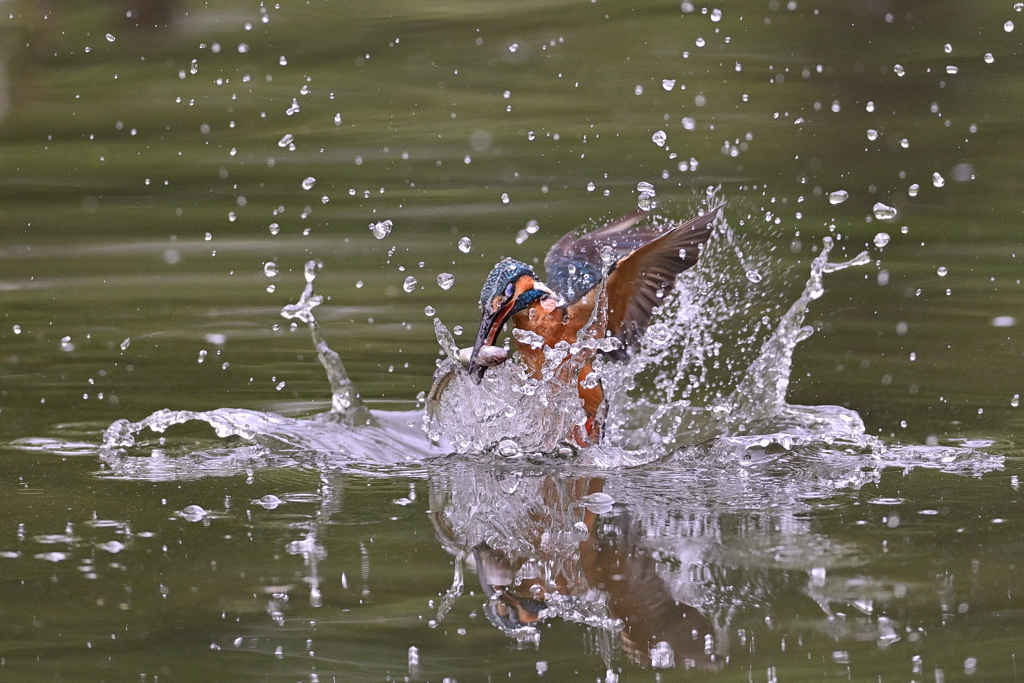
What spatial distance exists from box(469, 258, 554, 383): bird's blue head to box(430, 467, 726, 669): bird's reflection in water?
0.43 metres

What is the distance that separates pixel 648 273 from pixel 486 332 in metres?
0.46

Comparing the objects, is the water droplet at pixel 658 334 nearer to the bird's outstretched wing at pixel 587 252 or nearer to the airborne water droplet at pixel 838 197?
the bird's outstretched wing at pixel 587 252

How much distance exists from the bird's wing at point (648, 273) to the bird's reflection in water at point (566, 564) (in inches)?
23.8

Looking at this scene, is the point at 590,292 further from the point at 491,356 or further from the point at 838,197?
the point at 838,197

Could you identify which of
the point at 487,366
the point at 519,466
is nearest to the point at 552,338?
the point at 487,366

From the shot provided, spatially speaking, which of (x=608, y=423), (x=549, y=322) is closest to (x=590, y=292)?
(x=549, y=322)

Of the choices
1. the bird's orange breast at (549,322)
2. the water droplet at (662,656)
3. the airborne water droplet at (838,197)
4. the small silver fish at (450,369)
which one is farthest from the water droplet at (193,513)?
the airborne water droplet at (838,197)

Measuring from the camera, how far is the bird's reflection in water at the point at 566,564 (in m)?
1.91

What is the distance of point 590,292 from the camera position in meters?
3.39

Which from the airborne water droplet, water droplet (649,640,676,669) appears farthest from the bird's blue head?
the airborne water droplet

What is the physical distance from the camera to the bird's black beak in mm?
3289

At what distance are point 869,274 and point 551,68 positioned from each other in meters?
1.84

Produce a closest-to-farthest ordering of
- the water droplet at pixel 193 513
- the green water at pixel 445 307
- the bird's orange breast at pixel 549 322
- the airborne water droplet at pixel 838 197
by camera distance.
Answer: the green water at pixel 445 307, the water droplet at pixel 193 513, the bird's orange breast at pixel 549 322, the airborne water droplet at pixel 838 197

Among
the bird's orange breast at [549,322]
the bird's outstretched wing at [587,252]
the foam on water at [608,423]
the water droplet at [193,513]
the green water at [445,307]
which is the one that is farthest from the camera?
the bird's outstretched wing at [587,252]
